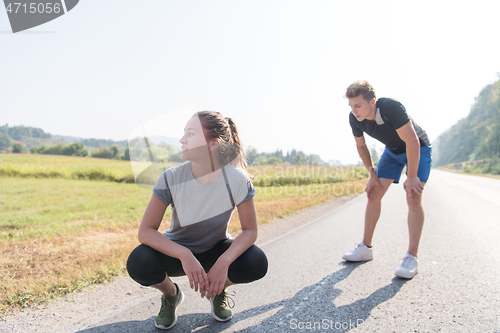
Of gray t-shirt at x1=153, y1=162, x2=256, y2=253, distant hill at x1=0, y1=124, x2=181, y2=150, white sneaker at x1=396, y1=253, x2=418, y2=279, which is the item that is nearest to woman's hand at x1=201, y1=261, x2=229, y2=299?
gray t-shirt at x1=153, y1=162, x2=256, y2=253

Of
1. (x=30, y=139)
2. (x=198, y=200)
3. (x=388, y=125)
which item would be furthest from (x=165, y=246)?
(x=30, y=139)

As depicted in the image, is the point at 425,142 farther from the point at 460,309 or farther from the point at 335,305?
the point at 335,305

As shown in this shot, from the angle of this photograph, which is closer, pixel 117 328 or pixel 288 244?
pixel 117 328

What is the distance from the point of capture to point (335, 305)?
2.43 m

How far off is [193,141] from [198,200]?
0.44m

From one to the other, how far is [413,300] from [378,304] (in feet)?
1.09

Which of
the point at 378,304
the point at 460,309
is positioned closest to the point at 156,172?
the point at 378,304

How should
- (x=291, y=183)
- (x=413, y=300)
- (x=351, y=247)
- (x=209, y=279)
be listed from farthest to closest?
(x=291, y=183)
(x=351, y=247)
(x=413, y=300)
(x=209, y=279)

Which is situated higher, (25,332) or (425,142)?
(425,142)

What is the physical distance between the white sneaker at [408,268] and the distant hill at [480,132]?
70909 millimetres

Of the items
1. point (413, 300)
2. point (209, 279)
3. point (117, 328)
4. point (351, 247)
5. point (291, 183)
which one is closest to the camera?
point (209, 279)

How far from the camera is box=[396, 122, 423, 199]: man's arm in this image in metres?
2.95

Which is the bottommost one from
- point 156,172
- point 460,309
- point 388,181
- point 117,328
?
point 460,309

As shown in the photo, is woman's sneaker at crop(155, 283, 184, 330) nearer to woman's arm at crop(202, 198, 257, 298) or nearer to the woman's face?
woman's arm at crop(202, 198, 257, 298)
